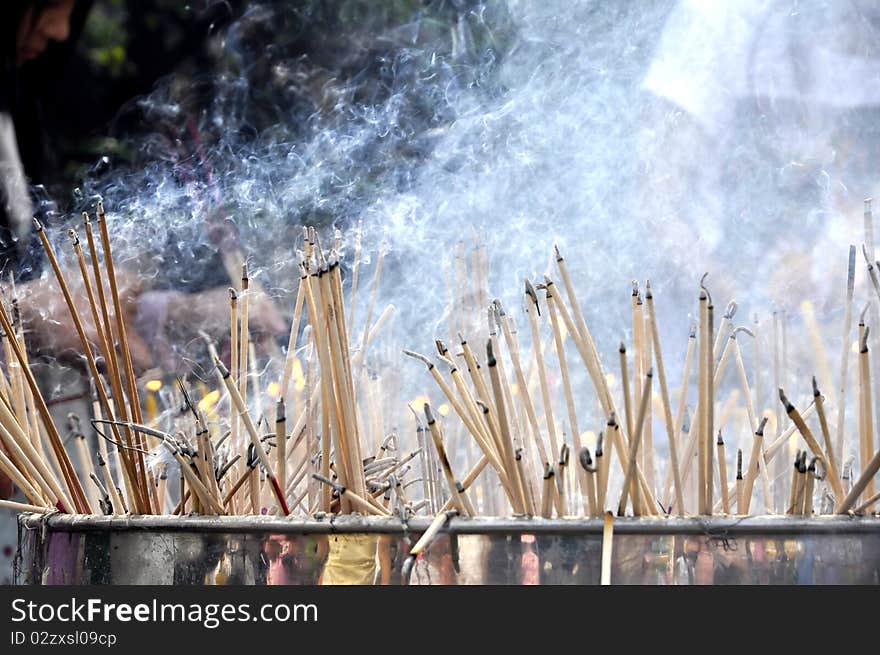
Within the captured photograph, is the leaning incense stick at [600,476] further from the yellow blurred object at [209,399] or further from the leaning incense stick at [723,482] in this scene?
the yellow blurred object at [209,399]

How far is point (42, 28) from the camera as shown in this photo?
2.87 metres

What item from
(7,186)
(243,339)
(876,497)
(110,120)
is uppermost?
(110,120)

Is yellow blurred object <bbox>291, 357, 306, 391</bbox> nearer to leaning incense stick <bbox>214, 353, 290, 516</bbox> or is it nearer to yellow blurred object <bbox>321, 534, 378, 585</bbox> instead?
leaning incense stick <bbox>214, 353, 290, 516</bbox>

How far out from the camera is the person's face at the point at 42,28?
2.74 meters

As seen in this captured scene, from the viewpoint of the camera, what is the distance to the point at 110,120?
3.76 meters

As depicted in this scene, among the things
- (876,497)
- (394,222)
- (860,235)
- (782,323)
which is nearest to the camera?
(876,497)

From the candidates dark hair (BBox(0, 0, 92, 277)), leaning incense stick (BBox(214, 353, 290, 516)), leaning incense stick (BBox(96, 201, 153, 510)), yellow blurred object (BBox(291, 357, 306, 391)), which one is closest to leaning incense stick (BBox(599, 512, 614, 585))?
leaning incense stick (BBox(214, 353, 290, 516))

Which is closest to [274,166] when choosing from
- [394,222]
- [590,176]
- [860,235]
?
[394,222]

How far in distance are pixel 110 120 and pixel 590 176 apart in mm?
2630

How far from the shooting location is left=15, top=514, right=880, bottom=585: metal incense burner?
2.30 ft

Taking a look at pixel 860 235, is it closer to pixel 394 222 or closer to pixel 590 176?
pixel 590 176

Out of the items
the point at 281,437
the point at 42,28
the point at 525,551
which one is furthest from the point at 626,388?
the point at 42,28

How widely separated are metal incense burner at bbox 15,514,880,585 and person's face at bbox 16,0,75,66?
7.73 ft

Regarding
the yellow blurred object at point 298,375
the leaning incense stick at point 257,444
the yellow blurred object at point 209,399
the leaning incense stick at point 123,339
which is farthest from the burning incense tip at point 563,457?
the yellow blurred object at point 209,399
